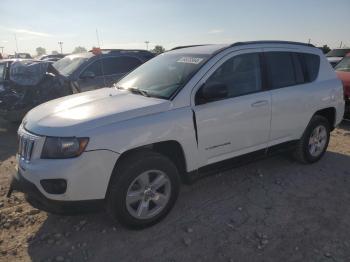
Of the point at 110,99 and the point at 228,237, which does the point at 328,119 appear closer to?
the point at 228,237

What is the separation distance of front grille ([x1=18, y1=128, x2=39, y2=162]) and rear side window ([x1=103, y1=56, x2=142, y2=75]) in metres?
5.64

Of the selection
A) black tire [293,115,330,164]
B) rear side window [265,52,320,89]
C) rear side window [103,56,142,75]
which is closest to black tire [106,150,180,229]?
rear side window [265,52,320,89]

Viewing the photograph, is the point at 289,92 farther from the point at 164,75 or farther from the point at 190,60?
the point at 164,75

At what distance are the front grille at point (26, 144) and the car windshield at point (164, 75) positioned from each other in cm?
132

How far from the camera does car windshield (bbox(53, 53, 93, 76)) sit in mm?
8883

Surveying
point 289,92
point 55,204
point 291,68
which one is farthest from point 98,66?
point 55,204

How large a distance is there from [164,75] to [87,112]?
1.19m

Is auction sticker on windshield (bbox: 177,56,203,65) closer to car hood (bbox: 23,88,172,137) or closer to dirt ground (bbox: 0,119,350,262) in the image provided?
car hood (bbox: 23,88,172,137)

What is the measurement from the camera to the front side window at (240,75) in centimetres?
419

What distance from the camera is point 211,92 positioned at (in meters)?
3.85

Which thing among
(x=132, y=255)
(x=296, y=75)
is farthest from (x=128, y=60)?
(x=132, y=255)

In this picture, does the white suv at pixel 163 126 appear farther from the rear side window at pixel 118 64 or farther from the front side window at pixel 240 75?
the rear side window at pixel 118 64

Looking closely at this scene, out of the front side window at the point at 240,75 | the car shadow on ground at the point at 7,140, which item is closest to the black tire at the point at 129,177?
the front side window at the point at 240,75

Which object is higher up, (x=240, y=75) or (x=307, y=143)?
(x=240, y=75)
